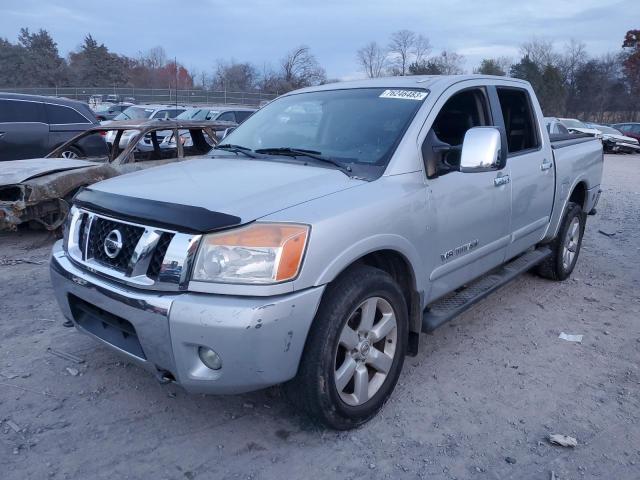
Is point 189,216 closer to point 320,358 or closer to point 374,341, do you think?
point 320,358

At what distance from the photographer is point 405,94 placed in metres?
3.51

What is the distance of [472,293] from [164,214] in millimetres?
2310

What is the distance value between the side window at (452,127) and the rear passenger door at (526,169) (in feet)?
1.00

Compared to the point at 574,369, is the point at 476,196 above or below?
above

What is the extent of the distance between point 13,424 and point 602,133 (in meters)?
27.3

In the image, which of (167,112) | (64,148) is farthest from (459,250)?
(167,112)

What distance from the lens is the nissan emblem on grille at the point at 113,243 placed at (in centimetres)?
263

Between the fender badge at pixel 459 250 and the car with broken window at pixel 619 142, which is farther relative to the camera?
the car with broken window at pixel 619 142

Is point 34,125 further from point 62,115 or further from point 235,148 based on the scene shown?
point 235,148

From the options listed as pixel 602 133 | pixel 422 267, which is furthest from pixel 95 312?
pixel 602 133

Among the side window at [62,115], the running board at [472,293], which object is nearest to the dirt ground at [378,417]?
the running board at [472,293]

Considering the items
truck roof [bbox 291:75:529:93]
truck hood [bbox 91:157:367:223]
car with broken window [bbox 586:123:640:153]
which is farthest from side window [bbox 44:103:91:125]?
car with broken window [bbox 586:123:640:153]

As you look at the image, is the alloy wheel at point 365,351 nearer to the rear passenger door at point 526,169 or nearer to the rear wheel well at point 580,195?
the rear passenger door at point 526,169

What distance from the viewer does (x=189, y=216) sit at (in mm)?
2426
